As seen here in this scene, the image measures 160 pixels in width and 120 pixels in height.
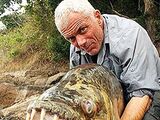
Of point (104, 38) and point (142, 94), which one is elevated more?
point (104, 38)

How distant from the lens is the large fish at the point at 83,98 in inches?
97.8

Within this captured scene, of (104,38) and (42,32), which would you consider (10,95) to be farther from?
(104,38)

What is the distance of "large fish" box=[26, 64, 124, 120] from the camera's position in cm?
248

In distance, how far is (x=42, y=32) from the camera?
53.8 feet

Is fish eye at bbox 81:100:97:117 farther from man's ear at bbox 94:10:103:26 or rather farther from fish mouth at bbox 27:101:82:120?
man's ear at bbox 94:10:103:26

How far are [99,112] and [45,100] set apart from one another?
45 centimetres

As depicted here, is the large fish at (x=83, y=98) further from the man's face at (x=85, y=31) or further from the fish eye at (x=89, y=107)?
the man's face at (x=85, y=31)

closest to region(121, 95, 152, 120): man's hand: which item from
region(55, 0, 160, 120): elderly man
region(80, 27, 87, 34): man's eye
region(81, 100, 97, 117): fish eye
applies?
region(55, 0, 160, 120): elderly man

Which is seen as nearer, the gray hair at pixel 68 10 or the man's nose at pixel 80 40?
the gray hair at pixel 68 10

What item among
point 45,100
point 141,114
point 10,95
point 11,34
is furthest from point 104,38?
point 11,34

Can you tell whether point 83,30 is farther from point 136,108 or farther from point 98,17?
point 136,108

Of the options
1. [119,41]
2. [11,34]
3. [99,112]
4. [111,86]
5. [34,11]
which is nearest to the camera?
[99,112]

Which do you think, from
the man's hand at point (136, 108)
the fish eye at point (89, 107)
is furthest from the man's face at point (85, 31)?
the fish eye at point (89, 107)

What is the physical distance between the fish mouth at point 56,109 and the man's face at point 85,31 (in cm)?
92
